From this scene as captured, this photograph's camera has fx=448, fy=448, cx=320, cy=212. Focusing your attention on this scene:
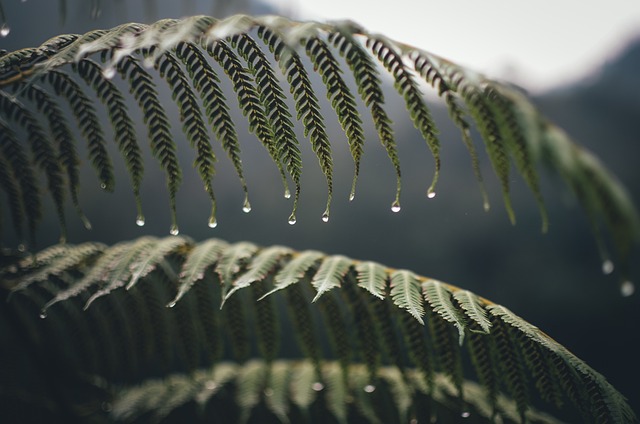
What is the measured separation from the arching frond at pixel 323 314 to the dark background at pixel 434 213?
4470mm

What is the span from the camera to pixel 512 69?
16.0 ft

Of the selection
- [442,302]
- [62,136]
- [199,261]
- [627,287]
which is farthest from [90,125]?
[627,287]

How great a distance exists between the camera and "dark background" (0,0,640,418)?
561cm

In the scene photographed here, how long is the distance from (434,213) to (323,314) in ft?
17.1

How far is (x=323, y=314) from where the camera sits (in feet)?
3.92

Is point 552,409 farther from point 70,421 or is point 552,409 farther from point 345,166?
point 345,166

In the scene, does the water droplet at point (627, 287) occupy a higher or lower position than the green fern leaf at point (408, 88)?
lower

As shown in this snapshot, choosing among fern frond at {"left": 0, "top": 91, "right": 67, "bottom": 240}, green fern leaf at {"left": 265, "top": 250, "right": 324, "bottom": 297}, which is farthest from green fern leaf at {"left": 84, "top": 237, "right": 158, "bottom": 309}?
green fern leaf at {"left": 265, "top": 250, "right": 324, "bottom": 297}

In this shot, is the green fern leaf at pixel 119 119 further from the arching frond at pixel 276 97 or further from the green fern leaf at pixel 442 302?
the green fern leaf at pixel 442 302

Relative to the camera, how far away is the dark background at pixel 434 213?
18.4 feet

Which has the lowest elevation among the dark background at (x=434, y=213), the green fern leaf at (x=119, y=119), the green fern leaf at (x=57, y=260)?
the dark background at (x=434, y=213)

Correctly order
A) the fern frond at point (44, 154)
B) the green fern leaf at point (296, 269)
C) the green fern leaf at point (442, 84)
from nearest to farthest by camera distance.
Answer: the green fern leaf at point (442, 84)
the fern frond at point (44, 154)
the green fern leaf at point (296, 269)

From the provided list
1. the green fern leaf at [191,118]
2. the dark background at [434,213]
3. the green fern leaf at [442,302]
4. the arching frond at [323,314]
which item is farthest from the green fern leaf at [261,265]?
the dark background at [434,213]

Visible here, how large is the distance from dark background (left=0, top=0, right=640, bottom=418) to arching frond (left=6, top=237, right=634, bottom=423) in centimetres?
447
